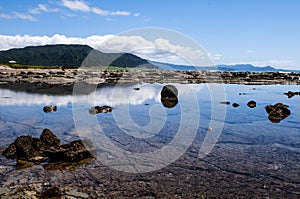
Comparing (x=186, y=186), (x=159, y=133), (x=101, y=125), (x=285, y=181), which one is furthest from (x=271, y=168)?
(x=101, y=125)

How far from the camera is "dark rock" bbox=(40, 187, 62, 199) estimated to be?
819 cm

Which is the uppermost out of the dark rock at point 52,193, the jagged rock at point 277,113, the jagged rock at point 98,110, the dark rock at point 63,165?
the jagged rock at point 277,113

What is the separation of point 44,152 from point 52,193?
3655 mm

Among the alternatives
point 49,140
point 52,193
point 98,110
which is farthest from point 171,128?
point 52,193

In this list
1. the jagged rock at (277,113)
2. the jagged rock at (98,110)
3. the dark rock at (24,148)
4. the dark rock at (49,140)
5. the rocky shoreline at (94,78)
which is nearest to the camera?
the dark rock at (24,148)

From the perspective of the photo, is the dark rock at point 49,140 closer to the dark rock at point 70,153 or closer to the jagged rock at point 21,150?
the jagged rock at point 21,150

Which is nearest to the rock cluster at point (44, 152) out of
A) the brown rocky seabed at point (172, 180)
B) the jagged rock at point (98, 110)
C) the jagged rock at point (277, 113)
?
the brown rocky seabed at point (172, 180)

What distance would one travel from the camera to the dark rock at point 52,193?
8.19 metres

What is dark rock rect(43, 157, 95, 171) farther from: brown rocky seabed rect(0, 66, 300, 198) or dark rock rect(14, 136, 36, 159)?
dark rock rect(14, 136, 36, 159)

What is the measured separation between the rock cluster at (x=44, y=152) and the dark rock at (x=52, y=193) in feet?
8.67

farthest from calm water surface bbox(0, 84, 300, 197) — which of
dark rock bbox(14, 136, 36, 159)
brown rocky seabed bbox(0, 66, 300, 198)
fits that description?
dark rock bbox(14, 136, 36, 159)

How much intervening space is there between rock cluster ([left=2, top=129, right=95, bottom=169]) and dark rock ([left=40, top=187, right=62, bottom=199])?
264 cm

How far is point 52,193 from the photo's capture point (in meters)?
8.32

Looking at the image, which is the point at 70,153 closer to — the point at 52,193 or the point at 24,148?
the point at 24,148
